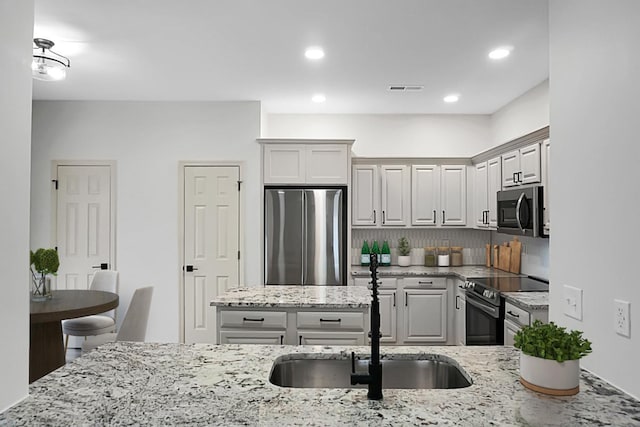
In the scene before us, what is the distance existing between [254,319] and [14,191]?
1.91 meters

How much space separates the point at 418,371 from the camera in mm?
1831

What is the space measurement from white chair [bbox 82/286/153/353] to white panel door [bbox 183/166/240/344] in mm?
1017

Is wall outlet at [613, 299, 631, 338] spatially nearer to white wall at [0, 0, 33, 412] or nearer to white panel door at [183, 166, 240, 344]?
white wall at [0, 0, 33, 412]

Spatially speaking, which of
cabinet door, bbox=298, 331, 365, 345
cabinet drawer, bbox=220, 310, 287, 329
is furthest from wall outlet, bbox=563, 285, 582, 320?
cabinet drawer, bbox=220, 310, 287, 329

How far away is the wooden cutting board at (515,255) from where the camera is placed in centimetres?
475

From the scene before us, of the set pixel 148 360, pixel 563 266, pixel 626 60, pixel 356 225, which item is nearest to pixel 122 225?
pixel 356 225

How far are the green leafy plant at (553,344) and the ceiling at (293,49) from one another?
6.84 feet

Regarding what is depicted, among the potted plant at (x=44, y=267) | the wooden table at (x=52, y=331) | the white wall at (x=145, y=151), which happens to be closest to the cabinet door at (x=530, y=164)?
the white wall at (x=145, y=151)

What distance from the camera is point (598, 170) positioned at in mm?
1659

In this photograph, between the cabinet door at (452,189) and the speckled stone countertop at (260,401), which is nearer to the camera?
the speckled stone countertop at (260,401)

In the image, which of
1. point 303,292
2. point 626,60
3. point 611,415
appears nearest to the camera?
point 611,415

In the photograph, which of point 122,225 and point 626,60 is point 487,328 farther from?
point 122,225

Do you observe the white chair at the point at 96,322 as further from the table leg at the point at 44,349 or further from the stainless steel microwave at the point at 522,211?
the stainless steel microwave at the point at 522,211

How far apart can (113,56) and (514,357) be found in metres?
3.61
